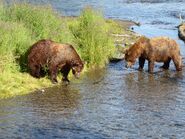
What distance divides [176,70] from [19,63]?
732 centimetres

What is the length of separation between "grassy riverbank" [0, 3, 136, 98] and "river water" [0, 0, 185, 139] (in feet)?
2.27

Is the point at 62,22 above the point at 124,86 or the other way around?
above

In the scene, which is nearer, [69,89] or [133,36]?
[69,89]

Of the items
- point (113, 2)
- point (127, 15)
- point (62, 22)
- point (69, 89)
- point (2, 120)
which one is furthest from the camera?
point (113, 2)

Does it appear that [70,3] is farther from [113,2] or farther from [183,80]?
[183,80]

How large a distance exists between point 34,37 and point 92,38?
3.02 m

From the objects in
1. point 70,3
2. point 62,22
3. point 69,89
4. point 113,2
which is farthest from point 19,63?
point 113,2

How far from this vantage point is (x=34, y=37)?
2112 cm

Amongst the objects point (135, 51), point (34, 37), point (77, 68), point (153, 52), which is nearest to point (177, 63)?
point (153, 52)

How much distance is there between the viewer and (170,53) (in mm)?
23234

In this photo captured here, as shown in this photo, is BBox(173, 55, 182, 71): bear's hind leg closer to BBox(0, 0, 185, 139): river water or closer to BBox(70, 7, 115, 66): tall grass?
BBox(0, 0, 185, 139): river water

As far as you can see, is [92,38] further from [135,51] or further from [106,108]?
[106,108]

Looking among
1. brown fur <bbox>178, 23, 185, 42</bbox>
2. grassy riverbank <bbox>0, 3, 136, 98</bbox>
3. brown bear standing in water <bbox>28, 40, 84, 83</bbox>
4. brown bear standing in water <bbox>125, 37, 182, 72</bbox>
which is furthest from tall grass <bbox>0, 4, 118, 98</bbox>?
brown fur <bbox>178, 23, 185, 42</bbox>

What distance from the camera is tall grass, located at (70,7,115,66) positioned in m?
22.8
